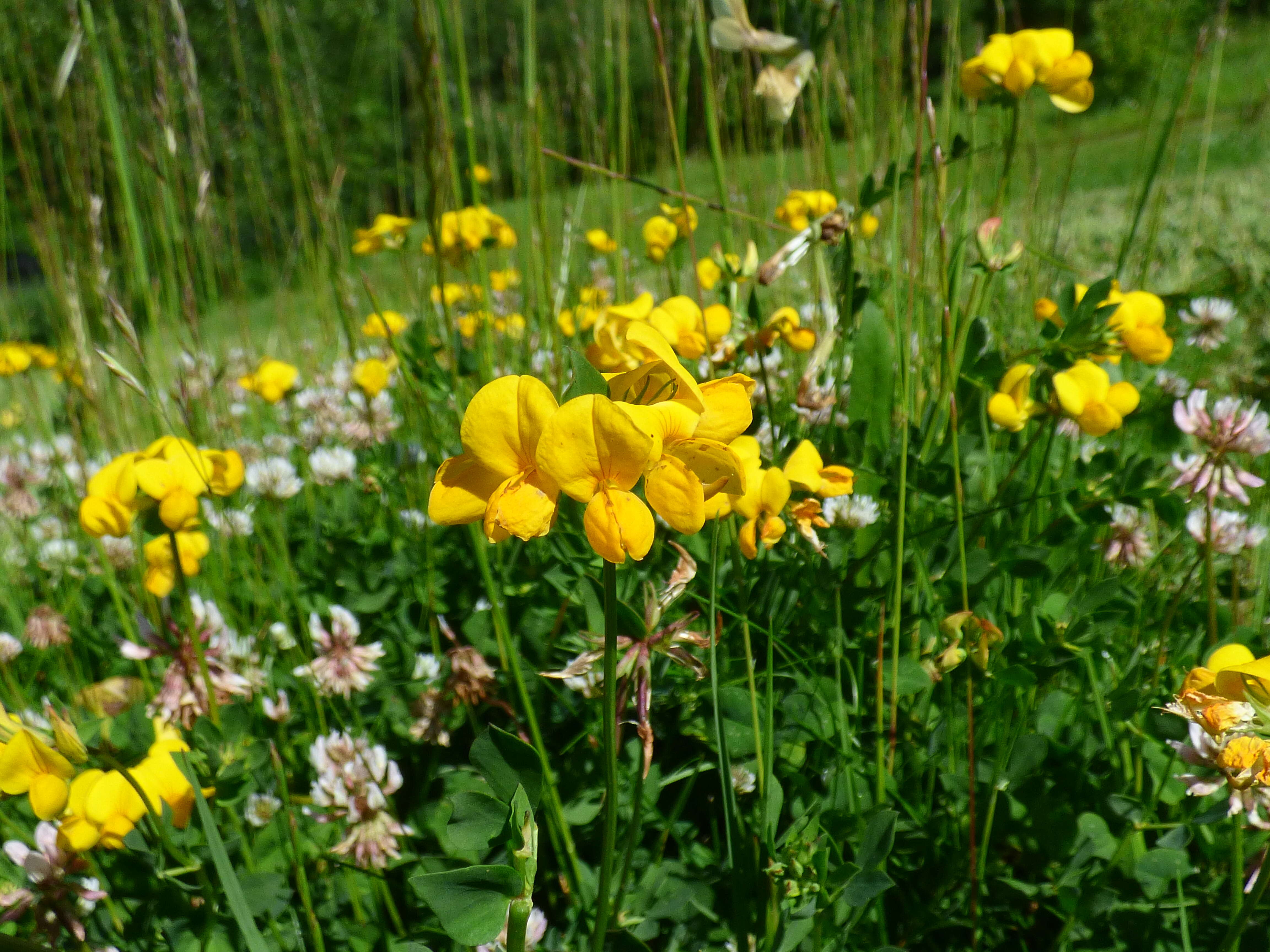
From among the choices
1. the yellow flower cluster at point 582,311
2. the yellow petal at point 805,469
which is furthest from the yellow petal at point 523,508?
the yellow flower cluster at point 582,311

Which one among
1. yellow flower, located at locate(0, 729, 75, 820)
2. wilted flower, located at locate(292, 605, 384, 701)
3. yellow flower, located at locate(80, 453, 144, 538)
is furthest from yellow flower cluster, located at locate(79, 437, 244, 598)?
yellow flower, located at locate(0, 729, 75, 820)

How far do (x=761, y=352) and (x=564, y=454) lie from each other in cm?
73

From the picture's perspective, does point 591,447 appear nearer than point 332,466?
Yes

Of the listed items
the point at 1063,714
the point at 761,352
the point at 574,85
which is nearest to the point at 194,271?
the point at 574,85

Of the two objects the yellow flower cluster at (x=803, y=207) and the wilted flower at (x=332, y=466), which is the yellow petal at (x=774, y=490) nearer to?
the yellow flower cluster at (x=803, y=207)

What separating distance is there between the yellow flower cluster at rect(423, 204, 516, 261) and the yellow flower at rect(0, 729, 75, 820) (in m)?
1.03

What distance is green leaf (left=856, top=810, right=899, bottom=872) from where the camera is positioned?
833 millimetres

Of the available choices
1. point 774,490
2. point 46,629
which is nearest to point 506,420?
point 774,490

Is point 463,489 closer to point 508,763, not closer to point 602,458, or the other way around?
point 602,458

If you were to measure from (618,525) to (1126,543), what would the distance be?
1.17m

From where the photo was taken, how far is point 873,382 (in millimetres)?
1344

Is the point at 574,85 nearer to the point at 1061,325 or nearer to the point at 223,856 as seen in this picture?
the point at 1061,325

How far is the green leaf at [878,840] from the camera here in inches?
32.8

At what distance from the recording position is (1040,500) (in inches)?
58.3
